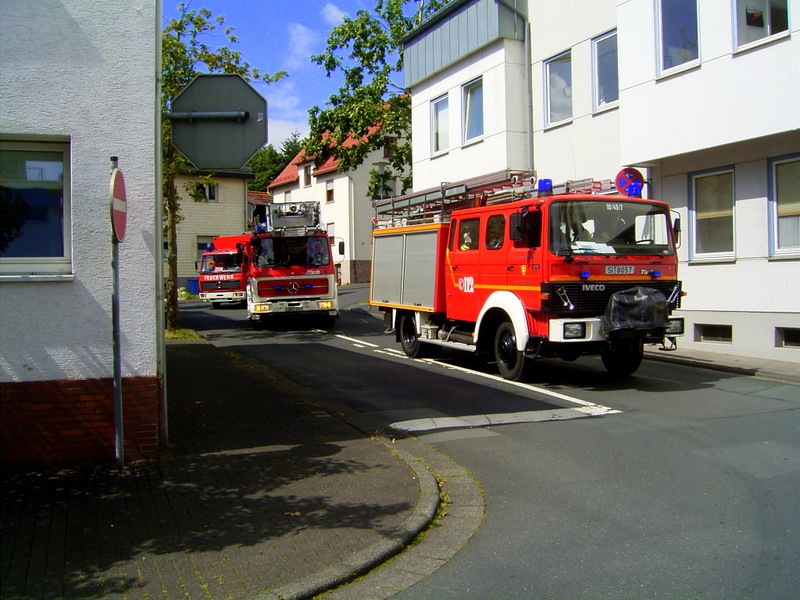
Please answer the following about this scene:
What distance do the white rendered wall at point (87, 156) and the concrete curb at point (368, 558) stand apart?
263cm

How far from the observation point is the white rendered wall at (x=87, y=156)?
19.8 ft

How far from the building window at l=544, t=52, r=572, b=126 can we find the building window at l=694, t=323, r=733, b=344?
237 inches

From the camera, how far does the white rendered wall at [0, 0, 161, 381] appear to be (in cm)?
604

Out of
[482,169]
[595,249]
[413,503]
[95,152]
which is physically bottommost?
[413,503]

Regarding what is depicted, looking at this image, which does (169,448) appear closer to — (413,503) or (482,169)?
(413,503)

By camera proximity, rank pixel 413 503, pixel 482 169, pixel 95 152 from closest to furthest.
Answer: pixel 413 503, pixel 95 152, pixel 482 169

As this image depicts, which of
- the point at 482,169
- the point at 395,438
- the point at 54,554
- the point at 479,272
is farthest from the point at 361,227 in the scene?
the point at 54,554

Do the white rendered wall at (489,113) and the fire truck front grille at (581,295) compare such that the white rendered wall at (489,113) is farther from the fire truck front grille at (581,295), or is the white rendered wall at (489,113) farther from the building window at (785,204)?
the fire truck front grille at (581,295)

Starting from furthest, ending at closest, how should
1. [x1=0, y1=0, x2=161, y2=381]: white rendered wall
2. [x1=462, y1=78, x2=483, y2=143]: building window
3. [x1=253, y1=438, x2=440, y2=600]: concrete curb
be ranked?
1. [x1=462, y1=78, x2=483, y2=143]: building window
2. [x1=0, y1=0, x2=161, y2=381]: white rendered wall
3. [x1=253, y1=438, x2=440, y2=600]: concrete curb

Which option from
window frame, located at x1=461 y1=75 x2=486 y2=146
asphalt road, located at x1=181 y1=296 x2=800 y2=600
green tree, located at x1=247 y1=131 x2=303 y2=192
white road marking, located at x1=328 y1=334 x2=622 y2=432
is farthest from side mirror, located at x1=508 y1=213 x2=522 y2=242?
green tree, located at x1=247 y1=131 x2=303 y2=192

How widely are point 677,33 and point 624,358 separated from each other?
679cm

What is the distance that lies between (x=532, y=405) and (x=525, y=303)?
1.82 m

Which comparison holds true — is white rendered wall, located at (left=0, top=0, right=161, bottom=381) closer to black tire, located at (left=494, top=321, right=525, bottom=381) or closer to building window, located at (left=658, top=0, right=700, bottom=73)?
black tire, located at (left=494, top=321, right=525, bottom=381)

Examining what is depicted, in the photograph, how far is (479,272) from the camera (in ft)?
38.7
